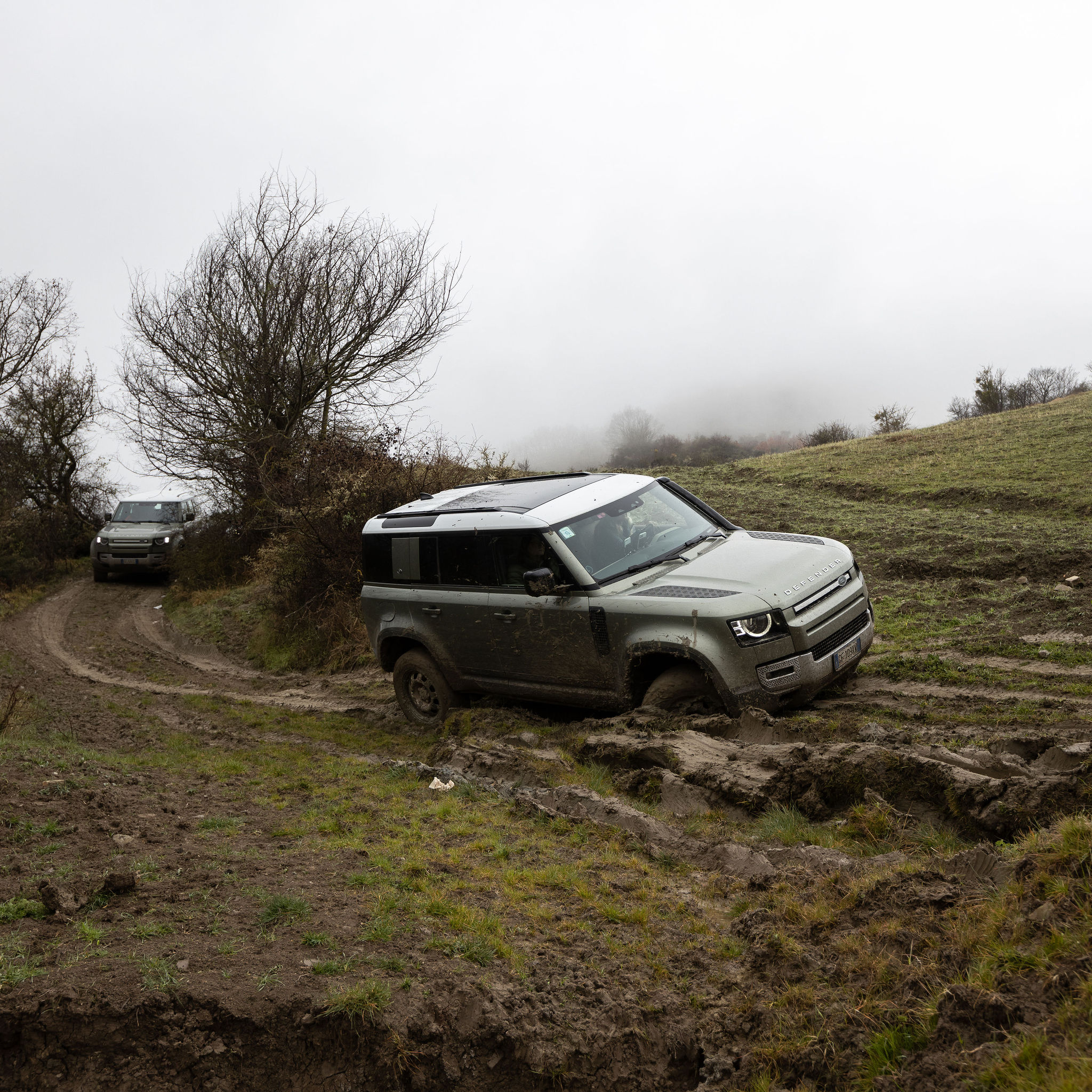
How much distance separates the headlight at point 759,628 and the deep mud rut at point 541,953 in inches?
21.8

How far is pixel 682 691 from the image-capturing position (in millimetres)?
6262

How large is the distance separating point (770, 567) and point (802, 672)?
84cm

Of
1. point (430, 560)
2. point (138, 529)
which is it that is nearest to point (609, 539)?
point (430, 560)

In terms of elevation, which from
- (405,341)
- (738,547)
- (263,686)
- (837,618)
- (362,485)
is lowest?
(263,686)

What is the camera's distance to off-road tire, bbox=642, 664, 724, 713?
6188 millimetres

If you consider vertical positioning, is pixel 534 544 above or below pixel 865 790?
above

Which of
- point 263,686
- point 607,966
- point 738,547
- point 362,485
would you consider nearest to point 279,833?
point 607,966

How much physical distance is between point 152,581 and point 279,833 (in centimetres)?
2104

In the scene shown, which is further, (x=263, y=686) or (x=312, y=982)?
(x=263, y=686)

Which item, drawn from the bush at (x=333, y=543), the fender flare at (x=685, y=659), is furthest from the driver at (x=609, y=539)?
the bush at (x=333, y=543)

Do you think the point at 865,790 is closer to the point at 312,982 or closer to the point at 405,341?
the point at 312,982

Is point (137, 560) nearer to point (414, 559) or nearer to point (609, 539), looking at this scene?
point (414, 559)

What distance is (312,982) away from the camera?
3170 mm

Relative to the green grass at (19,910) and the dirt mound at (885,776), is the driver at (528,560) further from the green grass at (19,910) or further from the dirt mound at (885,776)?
the green grass at (19,910)
